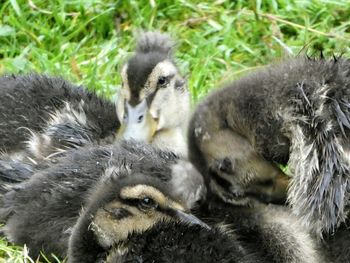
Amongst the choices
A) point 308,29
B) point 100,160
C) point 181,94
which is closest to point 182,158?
Answer: point 100,160

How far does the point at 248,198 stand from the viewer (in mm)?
3980

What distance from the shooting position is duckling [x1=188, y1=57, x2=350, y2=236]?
3.85 m

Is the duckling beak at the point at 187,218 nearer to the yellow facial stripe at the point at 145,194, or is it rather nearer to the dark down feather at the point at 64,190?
the yellow facial stripe at the point at 145,194

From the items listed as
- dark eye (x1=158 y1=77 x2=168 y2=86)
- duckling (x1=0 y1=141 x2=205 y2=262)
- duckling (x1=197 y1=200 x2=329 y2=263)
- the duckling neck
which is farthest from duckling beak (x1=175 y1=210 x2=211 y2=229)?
dark eye (x1=158 y1=77 x2=168 y2=86)

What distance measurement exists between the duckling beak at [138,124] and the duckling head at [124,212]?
0.97 meters

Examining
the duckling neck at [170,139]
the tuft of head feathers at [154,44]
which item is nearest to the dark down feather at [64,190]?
the duckling neck at [170,139]

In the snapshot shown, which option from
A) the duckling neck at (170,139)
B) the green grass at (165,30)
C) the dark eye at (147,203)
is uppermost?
the dark eye at (147,203)

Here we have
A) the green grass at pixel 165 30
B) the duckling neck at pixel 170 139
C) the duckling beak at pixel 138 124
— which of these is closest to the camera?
the duckling beak at pixel 138 124

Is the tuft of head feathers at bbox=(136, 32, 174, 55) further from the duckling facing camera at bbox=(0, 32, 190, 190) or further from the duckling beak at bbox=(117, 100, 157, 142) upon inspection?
the duckling beak at bbox=(117, 100, 157, 142)

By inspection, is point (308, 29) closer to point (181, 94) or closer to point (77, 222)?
point (181, 94)

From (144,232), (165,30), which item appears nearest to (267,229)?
(144,232)

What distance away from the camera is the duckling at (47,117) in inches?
192

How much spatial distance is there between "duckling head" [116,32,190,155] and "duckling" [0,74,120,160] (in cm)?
13

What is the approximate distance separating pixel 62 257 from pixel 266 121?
0.91 meters
